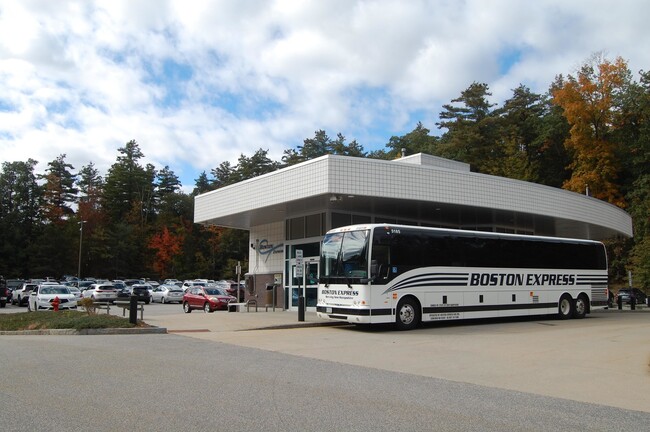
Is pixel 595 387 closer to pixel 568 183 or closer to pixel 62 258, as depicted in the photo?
pixel 568 183

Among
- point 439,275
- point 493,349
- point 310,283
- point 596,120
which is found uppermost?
point 596,120

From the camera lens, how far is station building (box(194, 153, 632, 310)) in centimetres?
2194

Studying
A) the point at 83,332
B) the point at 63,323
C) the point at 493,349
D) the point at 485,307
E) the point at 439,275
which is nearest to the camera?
the point at 493,349

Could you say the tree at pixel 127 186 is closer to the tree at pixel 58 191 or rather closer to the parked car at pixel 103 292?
the tree at pixel 58 191

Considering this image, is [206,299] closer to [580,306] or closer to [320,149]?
[580,306]

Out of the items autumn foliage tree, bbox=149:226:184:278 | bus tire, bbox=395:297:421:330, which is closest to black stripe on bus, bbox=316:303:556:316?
bus tire, bbox=395:297:421:330

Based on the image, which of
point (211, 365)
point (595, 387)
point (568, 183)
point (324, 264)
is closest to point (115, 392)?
point (211, 365)

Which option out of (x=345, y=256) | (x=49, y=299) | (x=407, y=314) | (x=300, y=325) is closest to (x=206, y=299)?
(x=49, y=299)

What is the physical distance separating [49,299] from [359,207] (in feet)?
62.3

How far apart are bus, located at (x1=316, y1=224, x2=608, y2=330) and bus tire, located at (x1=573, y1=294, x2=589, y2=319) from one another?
2.0 inches

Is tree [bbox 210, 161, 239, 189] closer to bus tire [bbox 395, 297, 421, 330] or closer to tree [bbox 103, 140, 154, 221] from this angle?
tree [bbox 103, 140, 154, 221]

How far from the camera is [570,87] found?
2291 inches

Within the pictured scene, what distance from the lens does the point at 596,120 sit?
5872 centimetres

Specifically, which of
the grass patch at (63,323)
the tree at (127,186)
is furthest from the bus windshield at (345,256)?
the tree at (127,186)
